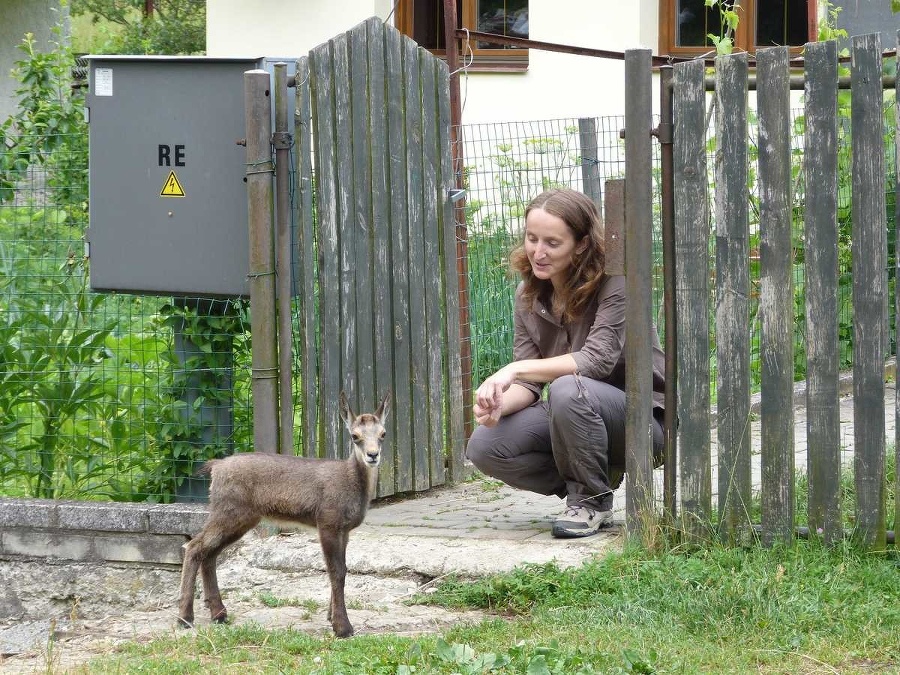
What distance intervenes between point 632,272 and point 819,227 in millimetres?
822

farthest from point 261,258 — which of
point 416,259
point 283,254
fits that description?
point 416,259

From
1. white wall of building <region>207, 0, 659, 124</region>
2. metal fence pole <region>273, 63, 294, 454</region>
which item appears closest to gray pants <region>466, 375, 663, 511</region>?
metal fence pole <region>273, 63, 294, 454</region>

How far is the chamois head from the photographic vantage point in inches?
175

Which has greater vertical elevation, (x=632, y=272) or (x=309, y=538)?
(x=632, y=272)

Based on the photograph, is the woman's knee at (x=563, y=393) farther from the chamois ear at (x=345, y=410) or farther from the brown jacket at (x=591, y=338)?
the chamois ear at (x=345, y=410)

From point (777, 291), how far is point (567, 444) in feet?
3.81

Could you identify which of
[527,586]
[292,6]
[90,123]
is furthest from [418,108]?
[292,6]

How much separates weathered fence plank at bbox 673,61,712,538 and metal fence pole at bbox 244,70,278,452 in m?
2.01

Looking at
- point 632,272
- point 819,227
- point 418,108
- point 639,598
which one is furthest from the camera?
point 418,108

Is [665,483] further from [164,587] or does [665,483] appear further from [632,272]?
[164,587]

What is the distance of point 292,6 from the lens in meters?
13.7

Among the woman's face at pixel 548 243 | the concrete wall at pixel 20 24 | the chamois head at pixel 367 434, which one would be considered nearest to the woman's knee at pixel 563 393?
the woman's face at pixel 548 243

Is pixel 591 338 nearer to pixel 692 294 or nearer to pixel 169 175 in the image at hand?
pixel 692 294

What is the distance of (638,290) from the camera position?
5.21m
